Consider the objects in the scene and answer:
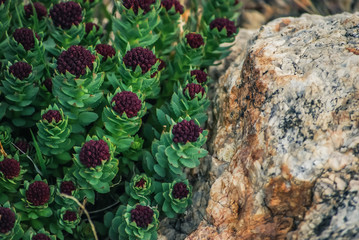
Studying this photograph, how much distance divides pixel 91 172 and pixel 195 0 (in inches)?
108

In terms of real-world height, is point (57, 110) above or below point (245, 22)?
above

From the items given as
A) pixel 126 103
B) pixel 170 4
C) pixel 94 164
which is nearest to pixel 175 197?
pixel 94 164

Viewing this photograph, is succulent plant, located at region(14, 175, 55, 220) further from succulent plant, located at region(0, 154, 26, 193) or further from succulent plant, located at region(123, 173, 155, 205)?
succulent plant, located at region(123, 173, 155, 205)

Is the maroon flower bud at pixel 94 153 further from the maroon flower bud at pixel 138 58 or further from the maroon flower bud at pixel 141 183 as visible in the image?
the maroon flower bud at pixel 138 58

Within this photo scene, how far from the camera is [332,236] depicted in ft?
7.60

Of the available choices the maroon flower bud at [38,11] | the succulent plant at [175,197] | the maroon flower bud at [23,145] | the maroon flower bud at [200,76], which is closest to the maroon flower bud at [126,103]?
the succulent plant at [175,197]

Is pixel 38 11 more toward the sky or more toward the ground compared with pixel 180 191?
more toward the sky

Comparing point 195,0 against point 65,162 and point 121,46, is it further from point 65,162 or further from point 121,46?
point 65,162

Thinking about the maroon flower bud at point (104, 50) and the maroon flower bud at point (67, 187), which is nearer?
the maroon flower bud at point (67, 187)

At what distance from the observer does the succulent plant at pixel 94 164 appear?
285cm

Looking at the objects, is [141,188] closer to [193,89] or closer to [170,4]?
[193,89]

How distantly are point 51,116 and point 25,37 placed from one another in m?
0.84

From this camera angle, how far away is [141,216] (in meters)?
2.88

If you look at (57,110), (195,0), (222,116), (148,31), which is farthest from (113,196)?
(195,0)
